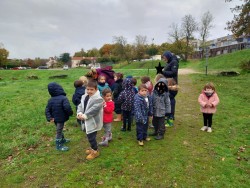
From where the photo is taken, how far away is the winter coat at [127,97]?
23.3ft

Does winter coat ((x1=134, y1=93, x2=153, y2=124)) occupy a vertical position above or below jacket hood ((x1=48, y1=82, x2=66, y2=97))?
below

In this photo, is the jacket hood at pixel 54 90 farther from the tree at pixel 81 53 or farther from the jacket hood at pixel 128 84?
the tree at pixel 81 53

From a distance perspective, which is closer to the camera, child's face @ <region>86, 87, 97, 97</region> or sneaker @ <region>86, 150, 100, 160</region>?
child's face @ <region>86, 87, 97, 97</region>

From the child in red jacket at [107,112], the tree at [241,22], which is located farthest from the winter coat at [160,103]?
the tree at [241,22]

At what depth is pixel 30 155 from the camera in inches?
245

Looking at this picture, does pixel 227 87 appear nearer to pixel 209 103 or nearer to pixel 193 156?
pixel 209 103

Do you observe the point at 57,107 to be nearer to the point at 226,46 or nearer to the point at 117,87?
the point at 117,87

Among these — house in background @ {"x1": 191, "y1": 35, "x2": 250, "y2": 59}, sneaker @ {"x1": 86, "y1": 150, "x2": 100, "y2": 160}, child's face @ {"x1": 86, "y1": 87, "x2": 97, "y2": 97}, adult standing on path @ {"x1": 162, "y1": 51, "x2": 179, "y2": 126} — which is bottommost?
sneaker @ {"x1": 86, "y1": 150, "x2": 100, "y2": 160}

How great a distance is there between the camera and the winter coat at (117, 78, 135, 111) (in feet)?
23.3

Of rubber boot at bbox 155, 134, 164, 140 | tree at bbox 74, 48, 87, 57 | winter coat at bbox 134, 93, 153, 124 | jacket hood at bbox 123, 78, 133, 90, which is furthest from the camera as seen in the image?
tree at bbox 74, 48, 87, 57

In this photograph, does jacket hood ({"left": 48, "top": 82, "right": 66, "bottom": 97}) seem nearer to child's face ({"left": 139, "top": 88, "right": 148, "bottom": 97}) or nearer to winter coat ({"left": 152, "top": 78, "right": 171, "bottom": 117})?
child's face ({"left": 139, "top": 88, "right": 148, "bottom": 97})

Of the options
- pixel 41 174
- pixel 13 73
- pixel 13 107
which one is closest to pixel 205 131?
pixel 41 174

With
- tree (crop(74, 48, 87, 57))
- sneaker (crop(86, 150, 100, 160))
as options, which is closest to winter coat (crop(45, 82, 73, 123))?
sneaker (crop(86, 150, 100, 160))

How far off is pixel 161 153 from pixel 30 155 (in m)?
3.46
